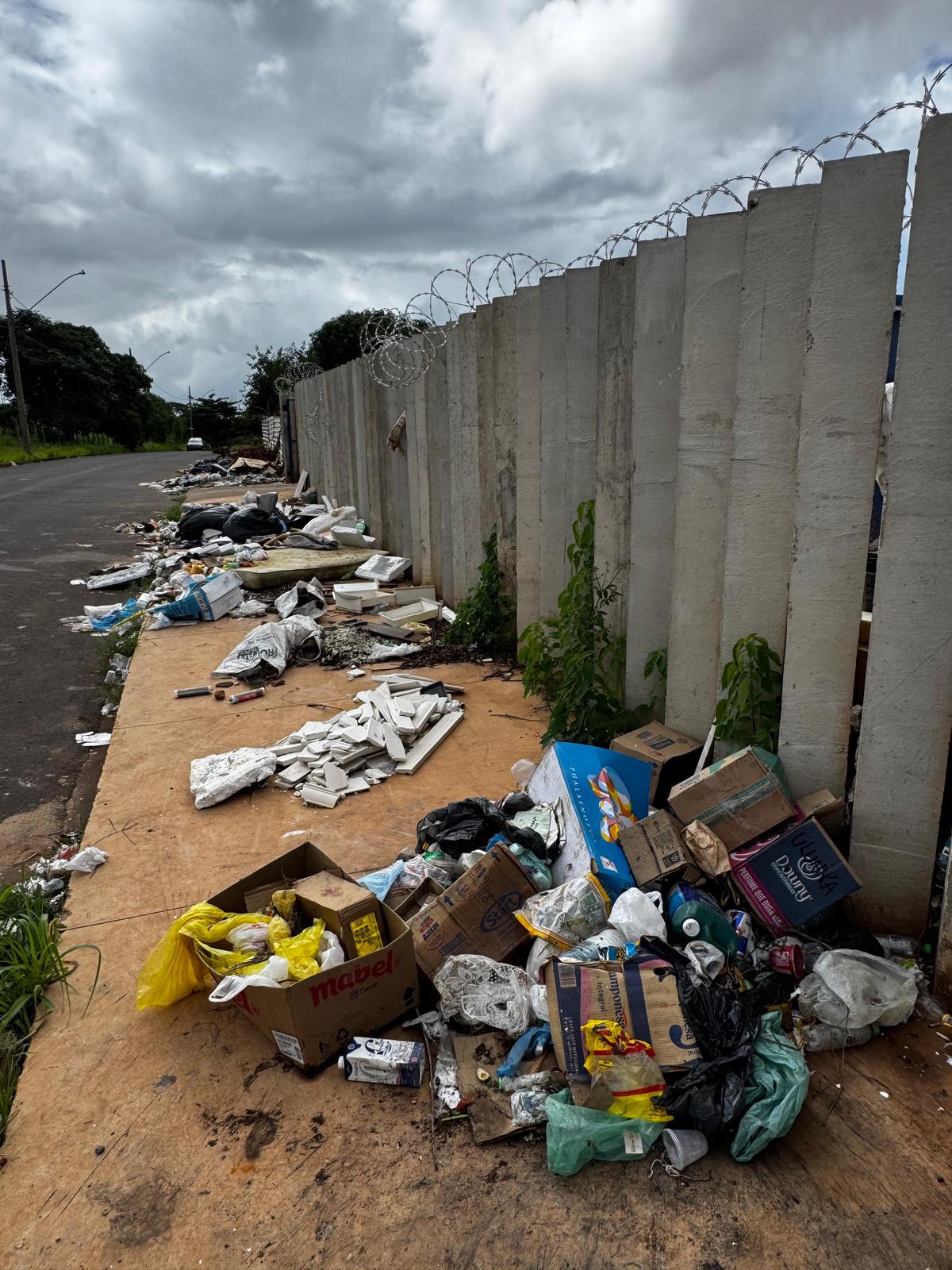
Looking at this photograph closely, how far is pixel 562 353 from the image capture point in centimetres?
459

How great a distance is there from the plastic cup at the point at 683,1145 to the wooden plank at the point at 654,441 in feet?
7.51

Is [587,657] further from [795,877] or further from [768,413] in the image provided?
[795,877]

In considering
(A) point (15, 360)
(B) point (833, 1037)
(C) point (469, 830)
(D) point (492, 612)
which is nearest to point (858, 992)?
(B) point (833, 1037)

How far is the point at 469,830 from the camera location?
3.12 m

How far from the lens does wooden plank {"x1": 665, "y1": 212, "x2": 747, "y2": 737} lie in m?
3.11

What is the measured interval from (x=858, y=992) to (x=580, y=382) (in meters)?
3.24

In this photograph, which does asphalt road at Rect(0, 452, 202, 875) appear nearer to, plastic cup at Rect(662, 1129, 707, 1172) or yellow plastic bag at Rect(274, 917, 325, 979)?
yellow plastic bag at Rect(274, 917, 325, 979)

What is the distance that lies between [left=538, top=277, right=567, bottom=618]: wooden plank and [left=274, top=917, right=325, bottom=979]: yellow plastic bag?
9.43ft

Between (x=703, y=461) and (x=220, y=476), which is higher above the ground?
(x=703, y=461)

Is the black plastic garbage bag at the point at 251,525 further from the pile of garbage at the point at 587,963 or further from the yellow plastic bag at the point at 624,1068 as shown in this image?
the yellow plastic bag at the point at 624,1068

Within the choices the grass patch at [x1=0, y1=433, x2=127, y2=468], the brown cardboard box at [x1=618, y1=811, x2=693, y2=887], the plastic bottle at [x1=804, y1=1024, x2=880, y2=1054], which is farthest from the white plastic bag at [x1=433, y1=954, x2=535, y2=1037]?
the grass patch at [x1=0, y1=433, x2=127, y2=468]

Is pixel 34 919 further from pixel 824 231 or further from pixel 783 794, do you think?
pixel 824 231

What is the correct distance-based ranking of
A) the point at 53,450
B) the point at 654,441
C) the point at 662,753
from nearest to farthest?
the point at 662,753
the point at 654,441
the point at 53,450

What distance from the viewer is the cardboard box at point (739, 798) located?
2.78 meters
